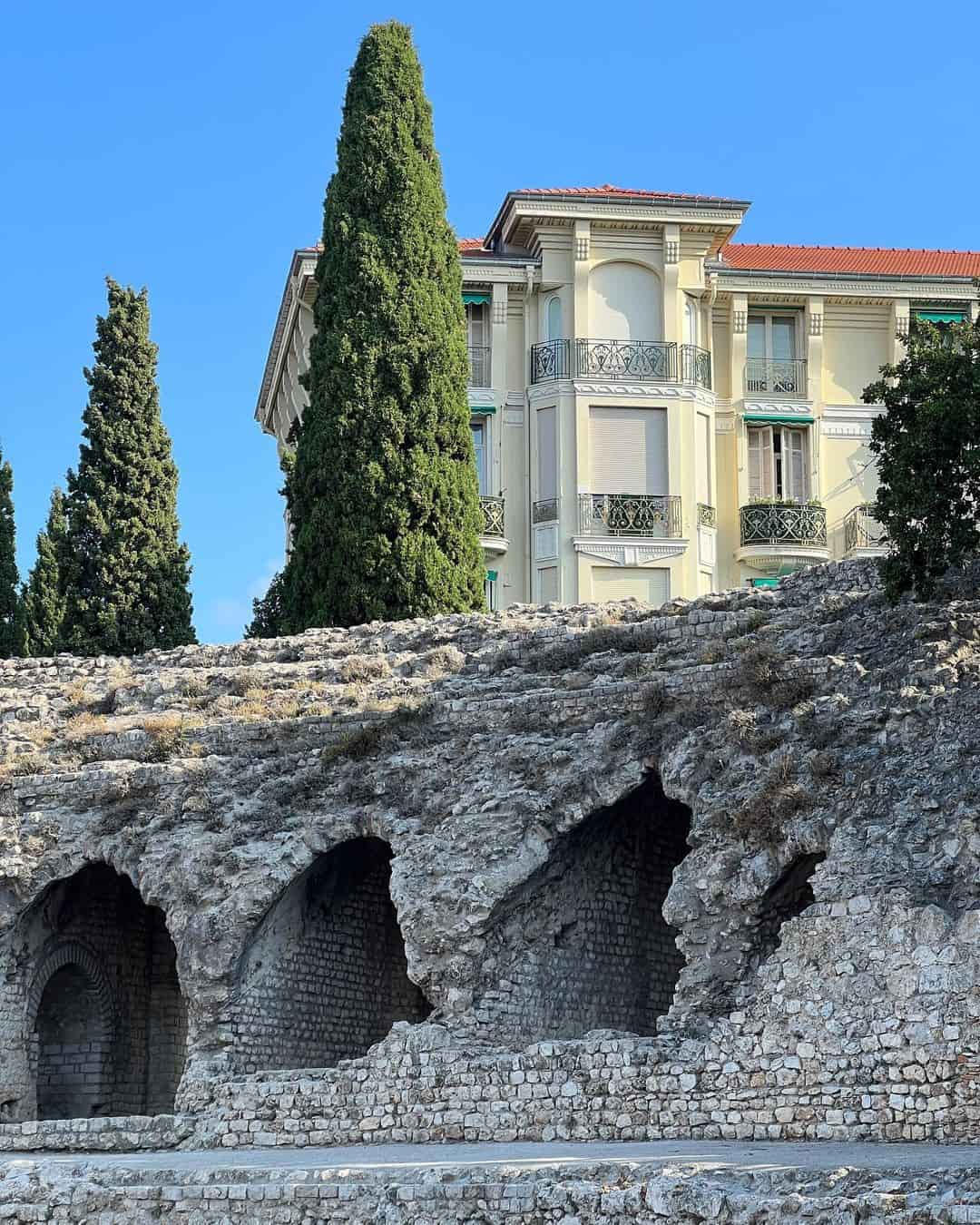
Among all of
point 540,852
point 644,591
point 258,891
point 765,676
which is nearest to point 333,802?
point 258,891

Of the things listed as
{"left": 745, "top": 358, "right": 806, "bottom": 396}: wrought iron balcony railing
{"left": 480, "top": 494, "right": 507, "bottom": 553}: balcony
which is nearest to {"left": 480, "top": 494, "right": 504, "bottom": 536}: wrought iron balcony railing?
{"left": 480, "top": 494, "right": 507, "bottom": 553}: balcony

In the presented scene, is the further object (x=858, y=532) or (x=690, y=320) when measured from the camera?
(x=690, y=320)

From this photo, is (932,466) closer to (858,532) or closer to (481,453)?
(858,532)

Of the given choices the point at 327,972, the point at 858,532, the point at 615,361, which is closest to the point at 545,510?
the point at 615,361

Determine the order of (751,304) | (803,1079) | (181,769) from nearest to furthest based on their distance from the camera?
(803,1079) → (181,769) → (751,304)

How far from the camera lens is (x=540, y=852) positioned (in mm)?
22469

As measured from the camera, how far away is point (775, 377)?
3800 cm

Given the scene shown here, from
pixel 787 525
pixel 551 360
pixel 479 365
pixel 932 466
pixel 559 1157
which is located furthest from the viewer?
pixel 479 365

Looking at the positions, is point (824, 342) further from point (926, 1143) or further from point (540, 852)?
point (926, 1143)

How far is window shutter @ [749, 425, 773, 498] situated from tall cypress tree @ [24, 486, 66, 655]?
12.1 m

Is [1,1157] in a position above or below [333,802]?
below

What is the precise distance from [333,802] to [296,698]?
11.0ft

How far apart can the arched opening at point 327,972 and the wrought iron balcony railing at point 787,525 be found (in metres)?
13.3

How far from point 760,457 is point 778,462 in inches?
12.5
